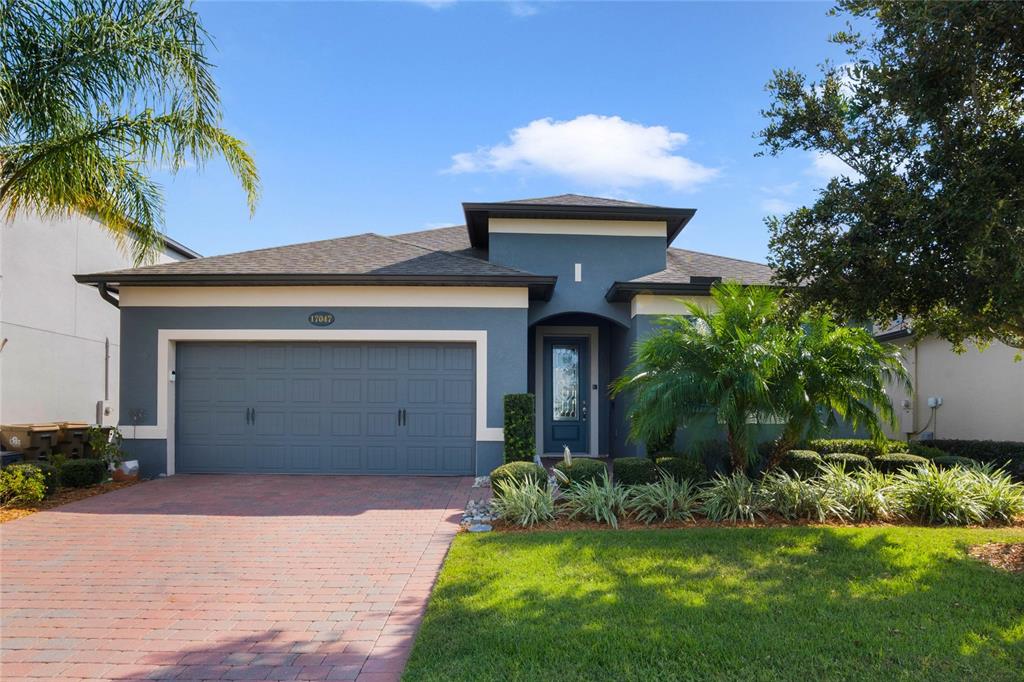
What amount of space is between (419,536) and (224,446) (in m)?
6.08

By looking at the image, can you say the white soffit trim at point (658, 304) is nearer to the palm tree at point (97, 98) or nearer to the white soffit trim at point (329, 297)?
the white soffit trim at point (329, 297)

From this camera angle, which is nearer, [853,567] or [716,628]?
[716,628]

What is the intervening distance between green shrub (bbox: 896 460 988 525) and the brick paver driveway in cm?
582

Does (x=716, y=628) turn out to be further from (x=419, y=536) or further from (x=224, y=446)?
(x=224, y=446)

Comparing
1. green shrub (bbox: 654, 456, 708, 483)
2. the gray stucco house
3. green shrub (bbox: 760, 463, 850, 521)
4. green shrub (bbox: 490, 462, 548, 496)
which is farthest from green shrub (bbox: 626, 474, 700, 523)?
the gray stucco house

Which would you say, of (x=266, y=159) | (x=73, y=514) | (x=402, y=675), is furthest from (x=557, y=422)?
(x=402, y=675)

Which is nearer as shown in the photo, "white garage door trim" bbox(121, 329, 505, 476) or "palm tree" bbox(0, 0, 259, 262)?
"palm tree" bbox(0, 0, 259, 262)

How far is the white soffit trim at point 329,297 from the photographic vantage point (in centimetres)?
1166

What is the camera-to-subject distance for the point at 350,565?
6.43m

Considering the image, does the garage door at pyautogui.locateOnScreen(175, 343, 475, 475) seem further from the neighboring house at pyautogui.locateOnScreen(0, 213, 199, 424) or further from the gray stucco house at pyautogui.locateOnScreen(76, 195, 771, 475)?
the neighboring house at pyautogui.locateOnScreen(0, 213, 199, 424)

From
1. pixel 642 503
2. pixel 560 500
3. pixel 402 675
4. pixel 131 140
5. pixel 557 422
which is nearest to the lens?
pixel 402 675

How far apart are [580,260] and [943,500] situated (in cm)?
769

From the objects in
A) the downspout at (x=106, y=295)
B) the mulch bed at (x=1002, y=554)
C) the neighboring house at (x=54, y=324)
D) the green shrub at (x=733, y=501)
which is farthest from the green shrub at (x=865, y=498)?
the neighboring house at (x=54, y=324)

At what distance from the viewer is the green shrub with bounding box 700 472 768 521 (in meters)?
7.83
